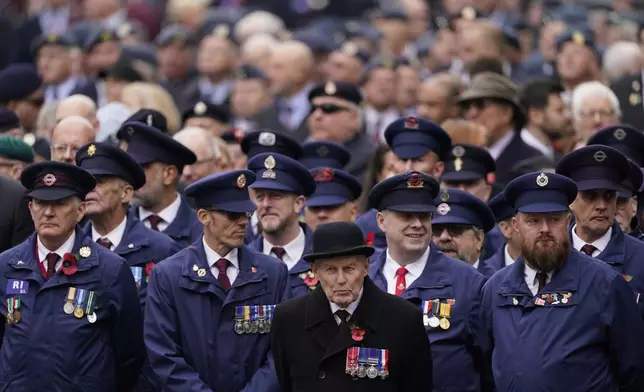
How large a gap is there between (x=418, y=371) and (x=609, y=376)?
4.09 feet

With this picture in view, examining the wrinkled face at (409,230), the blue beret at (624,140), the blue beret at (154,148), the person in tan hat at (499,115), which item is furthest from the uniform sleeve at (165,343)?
the person in tan hat at (499,115)

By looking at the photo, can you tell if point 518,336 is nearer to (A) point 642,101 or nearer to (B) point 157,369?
(B) point 157,369

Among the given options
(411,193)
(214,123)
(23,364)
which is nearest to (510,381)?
(411,193)

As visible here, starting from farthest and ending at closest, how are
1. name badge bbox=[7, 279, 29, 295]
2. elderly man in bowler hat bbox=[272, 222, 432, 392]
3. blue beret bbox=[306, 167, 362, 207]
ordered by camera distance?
blue beret bbox=[306, 167, 362, 207] → name badge bbox=[7, 279, 29, 295] → elderly man in bowler hat bbox=[272, 222, 432, 392]

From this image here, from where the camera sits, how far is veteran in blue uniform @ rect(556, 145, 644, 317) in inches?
440

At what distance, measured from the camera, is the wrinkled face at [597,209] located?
37.0 feet

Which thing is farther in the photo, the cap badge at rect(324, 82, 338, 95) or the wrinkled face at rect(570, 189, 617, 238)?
the cap badge at rect(324, 82, 338, 95)

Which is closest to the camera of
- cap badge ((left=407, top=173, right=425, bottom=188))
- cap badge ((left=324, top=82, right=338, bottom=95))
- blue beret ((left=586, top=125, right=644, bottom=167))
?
cap badge ((left=407, top=173, right=425, bottom=188))

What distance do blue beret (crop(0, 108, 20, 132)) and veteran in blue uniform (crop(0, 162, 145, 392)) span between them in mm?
3203

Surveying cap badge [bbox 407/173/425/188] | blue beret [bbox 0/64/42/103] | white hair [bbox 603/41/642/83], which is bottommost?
cap badge [bbox 407/173/425/188]

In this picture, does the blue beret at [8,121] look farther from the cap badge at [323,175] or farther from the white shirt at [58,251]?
the white shirt at [58,251]

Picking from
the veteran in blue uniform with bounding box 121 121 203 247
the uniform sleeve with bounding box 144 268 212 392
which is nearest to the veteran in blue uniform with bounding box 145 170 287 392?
the uniform sleeve with bounding box 144 268 212 392

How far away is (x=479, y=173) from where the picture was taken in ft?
44.5

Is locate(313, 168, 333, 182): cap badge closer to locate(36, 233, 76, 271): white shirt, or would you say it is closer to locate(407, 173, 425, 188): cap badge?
locate(407, 173, 425, 188): cap badge
